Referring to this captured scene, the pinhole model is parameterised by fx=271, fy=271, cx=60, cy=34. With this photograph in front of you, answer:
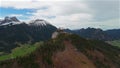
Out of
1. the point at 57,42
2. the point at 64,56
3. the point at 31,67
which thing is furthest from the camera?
the point at 57,42

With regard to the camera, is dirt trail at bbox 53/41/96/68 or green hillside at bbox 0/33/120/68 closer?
green hillside at bbox 0/33/120/68

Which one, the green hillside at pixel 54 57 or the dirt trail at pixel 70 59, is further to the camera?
the dirt trail at pixel 70 59

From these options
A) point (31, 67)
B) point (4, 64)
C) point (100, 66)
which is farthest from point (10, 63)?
point (100, 66)

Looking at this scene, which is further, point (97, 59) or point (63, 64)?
point (97, 59)

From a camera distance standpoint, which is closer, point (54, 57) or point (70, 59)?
point (54, 57)

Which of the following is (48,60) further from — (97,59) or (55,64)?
(97,59)

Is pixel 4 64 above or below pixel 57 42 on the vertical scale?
below

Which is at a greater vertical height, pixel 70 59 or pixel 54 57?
pixel 54 57

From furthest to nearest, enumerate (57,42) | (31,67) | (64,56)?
(57,42) < (64,56) < (31,67)
